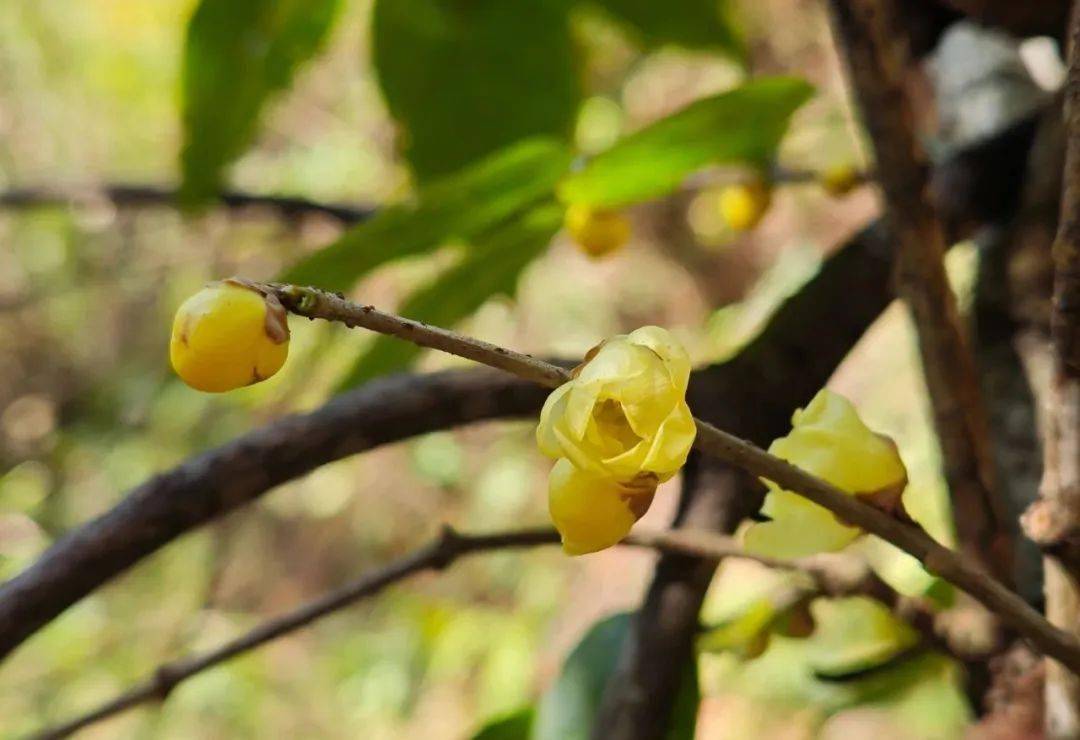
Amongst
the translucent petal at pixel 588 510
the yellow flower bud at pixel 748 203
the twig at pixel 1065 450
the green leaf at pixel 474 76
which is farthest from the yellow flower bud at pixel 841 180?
the translucent petal at pixel 588 510

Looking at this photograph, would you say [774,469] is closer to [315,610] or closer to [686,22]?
[315,610]

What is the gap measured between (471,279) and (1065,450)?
236 mm

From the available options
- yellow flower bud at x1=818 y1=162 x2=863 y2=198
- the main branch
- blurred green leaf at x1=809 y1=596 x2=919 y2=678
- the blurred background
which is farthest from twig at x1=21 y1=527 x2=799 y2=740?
the blurred background

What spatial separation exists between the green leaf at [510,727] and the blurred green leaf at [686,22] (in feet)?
1.08

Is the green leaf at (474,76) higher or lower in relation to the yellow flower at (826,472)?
higher

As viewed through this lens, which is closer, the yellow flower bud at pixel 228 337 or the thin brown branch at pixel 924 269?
the yellow flower bud at pixel 228 337

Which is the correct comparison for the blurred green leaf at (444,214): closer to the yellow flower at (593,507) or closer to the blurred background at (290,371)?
the yellow flower at (593,507)

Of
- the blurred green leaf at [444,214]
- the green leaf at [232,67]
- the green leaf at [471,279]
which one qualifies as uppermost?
the green leaf at [232,67]

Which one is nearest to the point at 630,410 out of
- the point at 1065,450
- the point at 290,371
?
the point at 1065,450

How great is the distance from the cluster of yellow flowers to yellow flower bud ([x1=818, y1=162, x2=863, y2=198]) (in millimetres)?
334

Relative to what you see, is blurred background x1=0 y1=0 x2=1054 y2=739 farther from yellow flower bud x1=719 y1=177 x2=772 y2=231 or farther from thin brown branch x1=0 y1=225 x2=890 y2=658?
thin brown branch x1=0 y1=225 x2=890 y2=658

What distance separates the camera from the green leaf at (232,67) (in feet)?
1.66

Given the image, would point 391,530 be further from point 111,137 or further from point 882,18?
point 882,18

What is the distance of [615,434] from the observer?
0.57 ft
